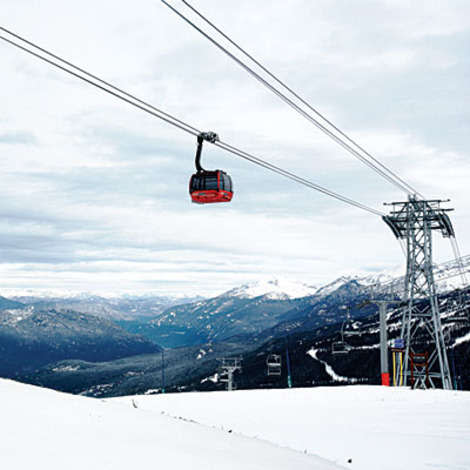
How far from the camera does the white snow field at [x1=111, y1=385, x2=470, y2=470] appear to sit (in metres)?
14.8

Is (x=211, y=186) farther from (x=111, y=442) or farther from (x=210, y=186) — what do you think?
(x=111, y=442)

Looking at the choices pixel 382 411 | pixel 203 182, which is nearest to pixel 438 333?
pixel 382 411

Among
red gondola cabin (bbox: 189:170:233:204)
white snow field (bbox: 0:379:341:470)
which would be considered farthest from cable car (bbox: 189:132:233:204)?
white snow field (bbox: 0:379:341:470)

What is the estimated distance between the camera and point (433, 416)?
69.0 ft

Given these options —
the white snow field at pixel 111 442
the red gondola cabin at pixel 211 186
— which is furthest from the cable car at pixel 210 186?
the white snow field at pixel 111 442

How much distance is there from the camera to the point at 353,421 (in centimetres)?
2067

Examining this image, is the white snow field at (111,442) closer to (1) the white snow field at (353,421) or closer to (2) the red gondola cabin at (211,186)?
(1) the white snow field at (353,421)

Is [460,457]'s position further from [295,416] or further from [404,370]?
[404,370]

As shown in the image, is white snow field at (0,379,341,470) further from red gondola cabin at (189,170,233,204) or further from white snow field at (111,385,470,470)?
red gondola cabin at (189,170,233,204)

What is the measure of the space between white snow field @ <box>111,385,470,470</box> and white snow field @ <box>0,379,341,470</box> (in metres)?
1.12

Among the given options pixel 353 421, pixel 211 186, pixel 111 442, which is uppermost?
pixel 211 186

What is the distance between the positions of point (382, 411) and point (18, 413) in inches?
620

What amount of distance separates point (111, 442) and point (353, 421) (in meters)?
11.9

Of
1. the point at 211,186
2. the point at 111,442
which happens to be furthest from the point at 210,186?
the point at 111,442
